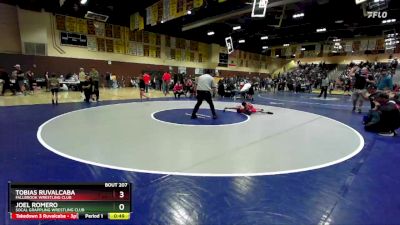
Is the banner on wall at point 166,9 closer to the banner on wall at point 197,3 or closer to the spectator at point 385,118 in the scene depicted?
the banner on wall at point 197,3

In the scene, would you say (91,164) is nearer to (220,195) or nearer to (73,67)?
(220,195)

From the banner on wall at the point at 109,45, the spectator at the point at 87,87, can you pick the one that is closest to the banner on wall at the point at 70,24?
the banner on wall at the point at 109,45

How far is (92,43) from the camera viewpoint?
70.5 ft

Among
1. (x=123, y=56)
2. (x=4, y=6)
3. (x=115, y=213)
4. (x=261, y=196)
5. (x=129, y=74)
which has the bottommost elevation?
(x=261, y=196)

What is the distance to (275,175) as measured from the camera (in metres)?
3.24

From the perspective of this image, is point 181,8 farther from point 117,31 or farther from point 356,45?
point 356,45

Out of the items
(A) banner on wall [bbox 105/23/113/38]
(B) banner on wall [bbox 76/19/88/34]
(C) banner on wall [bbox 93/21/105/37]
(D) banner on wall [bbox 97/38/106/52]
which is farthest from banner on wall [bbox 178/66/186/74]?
(B) banner on wall [bbox 76/19/88/34]

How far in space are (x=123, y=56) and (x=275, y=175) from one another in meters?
23.3

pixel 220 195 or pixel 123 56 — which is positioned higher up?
pixel 123 56

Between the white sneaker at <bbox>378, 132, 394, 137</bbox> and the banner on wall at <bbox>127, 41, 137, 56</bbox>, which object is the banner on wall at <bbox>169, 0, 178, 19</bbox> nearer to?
the white sneaker at <bbox>378, 132, 394, 137</bbox>

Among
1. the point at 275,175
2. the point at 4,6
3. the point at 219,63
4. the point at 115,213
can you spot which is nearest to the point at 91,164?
the point at 115,213

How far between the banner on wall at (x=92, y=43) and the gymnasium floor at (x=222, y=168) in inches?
668

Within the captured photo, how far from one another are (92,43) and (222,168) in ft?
71.3
